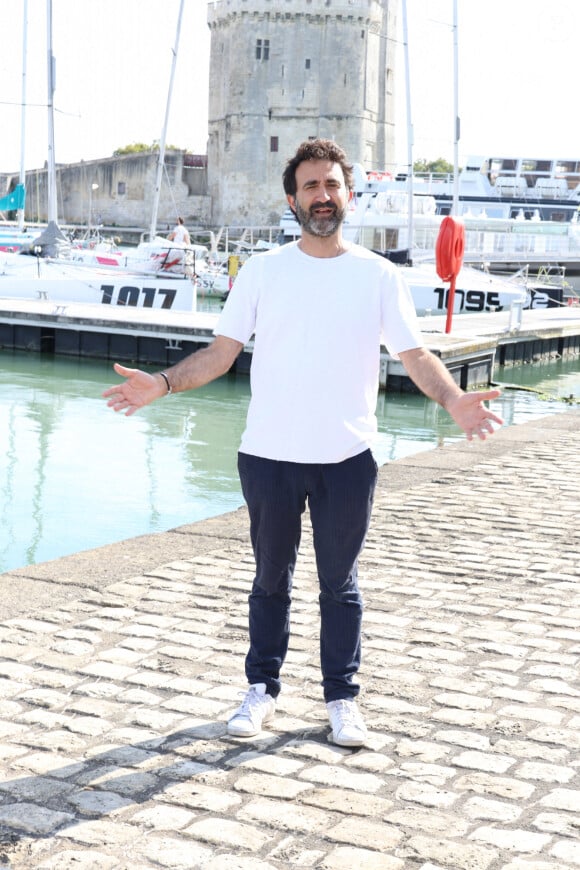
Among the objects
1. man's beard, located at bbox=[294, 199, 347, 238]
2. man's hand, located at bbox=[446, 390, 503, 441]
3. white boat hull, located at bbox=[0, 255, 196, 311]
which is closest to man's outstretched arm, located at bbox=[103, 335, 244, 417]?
man's beard, located at bbox=[294, 199, 347, 238]

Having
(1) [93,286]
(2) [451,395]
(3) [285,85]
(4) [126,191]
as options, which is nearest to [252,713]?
(2) [451,395]

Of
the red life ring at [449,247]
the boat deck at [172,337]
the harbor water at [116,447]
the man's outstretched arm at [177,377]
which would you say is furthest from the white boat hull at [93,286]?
the man's outstretched arm at [177,377]

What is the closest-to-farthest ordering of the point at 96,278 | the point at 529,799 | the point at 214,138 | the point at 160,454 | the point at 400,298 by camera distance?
1. the point at 529,799
2. the point at 400,298
3. the point at 160,454
4. the point at 96,278
5. the point at 214,138

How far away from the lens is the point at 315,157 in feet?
11.1

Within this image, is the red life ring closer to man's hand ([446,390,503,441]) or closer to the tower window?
man's hand ([446,390,503,441])

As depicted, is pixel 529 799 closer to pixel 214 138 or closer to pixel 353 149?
pixel 353 149

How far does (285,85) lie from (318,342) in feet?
220

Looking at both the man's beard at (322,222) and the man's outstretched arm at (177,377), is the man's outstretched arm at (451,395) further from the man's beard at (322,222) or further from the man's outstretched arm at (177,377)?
the man's outstretched arm at (177,377)

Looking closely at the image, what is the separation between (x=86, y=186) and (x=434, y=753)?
7595cm

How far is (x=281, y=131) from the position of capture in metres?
68.5

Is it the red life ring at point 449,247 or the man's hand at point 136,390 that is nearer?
the man's hand at point 136,390

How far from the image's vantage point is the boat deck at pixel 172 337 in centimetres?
1688

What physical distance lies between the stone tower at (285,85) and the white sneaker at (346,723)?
6530cm

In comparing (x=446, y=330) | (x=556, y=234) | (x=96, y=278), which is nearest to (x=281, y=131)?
(x=556, y=234)
